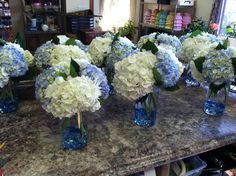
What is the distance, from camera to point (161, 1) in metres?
3.97

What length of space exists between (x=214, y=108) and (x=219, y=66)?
0.23 meters

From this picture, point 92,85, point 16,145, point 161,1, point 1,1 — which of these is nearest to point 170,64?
point 92,85

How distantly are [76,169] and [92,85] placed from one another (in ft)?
0.84

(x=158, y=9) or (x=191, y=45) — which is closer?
(x=191, y=45)

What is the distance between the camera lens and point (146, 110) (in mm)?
957

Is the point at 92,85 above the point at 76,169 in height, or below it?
above

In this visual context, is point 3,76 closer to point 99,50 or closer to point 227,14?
point 99,50

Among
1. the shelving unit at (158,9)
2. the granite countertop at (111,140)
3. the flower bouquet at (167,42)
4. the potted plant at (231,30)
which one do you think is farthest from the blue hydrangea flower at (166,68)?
the shelving unit at (158,9)

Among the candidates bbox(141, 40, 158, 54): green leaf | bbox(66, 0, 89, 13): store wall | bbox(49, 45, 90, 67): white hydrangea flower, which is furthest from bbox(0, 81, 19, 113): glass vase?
bbox(66, 0, 89, 13): store wall

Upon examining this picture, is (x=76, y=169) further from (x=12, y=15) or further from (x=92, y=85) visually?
(x=12, y=15)

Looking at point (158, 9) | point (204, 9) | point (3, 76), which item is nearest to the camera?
point (3, 76)

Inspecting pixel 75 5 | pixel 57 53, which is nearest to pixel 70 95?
pixel 57 53

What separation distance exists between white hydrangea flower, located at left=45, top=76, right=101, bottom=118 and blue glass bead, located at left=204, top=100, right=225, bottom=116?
2.09ft

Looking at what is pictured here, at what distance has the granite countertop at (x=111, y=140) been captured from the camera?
0.74 meters
